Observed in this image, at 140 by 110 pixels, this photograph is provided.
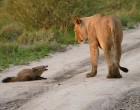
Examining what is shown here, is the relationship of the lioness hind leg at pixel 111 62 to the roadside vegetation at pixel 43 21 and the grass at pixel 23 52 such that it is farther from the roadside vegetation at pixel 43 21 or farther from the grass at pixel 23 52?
the roadside vegetation at pixel 43 21

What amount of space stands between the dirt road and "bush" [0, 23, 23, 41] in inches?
220

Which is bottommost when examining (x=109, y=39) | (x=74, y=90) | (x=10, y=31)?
(x=10, y=31)

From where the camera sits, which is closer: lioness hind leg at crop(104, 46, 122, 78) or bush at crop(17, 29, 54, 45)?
lioness hind leg at crop(104, 46, 122, 78)

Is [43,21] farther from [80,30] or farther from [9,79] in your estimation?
[9,79]

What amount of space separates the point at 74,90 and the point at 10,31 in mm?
10453

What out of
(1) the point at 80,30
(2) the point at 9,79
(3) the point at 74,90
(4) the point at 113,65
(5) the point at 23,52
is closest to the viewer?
(3) the point at 74,90

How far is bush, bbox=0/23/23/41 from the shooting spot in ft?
65.0

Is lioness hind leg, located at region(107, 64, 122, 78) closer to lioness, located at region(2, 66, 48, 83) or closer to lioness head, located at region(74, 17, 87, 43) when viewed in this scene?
lioness head, located at region(74, 17, 87, 43)

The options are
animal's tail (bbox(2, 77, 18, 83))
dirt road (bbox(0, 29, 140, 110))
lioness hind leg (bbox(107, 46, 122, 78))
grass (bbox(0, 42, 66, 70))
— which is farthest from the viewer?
grass (bbox(0, 42, 66, 70))

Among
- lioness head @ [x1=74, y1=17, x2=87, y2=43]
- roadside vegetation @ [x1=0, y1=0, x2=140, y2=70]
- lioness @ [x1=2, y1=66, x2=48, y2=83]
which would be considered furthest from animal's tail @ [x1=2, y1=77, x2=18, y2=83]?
roadside vegetation @ [x1=0, y1=0, x2=140, y2=70]

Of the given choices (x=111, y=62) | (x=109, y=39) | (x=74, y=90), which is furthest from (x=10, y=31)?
(x=74, y=90)

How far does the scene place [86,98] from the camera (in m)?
9.60

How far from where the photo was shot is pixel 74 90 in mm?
10305

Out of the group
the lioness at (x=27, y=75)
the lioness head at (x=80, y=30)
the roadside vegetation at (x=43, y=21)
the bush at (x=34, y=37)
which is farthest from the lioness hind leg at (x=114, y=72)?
the bush at (x=34, y=37)
